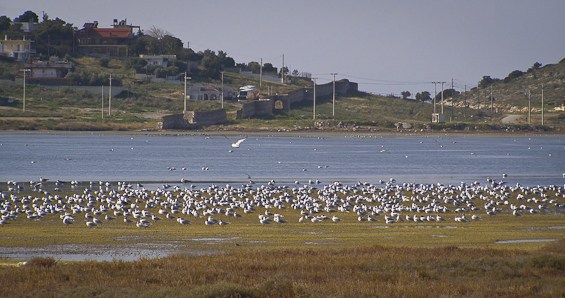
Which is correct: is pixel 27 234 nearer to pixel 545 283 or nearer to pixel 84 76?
pixel 545 283

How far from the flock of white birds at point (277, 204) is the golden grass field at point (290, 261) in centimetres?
114

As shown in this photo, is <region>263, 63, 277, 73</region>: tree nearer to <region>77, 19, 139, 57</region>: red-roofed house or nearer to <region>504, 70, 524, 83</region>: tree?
<region>77, 19, 139, 57</region>: red-roofed house


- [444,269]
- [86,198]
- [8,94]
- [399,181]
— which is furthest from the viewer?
[8,94]

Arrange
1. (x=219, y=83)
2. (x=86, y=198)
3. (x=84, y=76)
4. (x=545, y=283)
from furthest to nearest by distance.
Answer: (x=219, y=83), (x=84, y=76), (x=86, y=198), (x=545, y=283)

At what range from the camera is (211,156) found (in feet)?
243

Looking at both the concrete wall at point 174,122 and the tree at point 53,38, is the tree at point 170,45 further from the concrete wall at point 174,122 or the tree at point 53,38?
the concrete wall at point 174,122

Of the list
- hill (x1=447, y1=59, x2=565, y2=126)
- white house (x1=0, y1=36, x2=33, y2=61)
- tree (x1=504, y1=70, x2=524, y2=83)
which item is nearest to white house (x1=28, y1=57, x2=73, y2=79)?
white house (x1=0, y1=36, x2=33, y2=61)

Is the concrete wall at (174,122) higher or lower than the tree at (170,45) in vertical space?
lower

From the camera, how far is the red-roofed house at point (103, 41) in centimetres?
15012

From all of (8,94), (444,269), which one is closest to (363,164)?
(444,269)

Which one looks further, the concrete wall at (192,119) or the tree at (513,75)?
the tree at (513,75)

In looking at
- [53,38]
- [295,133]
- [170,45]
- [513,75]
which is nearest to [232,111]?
[295,133]

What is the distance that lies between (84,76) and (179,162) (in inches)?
2627

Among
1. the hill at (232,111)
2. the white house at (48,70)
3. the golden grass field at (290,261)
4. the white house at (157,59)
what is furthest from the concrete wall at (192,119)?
the golden grass field at (290,261)
